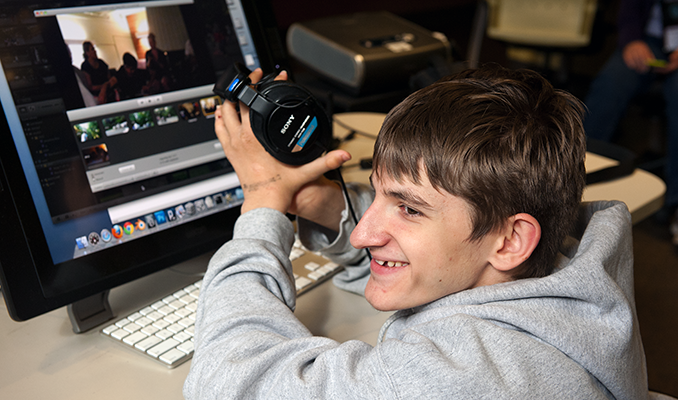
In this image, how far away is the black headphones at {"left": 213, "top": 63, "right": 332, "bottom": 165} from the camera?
2.12 ft

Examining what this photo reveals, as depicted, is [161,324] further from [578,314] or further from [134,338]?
[578,314]

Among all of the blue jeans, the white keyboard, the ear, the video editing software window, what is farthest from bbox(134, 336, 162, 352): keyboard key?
the blue jeans

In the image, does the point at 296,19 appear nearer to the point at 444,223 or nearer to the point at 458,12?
the point at 458,12

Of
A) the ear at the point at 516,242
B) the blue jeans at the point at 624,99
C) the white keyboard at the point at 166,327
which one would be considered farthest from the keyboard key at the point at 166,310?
the blue jeans at the point at 624,99

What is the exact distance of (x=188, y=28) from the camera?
787 mm

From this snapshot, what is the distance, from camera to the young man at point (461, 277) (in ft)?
1.59

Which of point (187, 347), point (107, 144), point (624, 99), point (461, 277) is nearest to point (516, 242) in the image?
point (461, 277)

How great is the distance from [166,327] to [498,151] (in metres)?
0.46

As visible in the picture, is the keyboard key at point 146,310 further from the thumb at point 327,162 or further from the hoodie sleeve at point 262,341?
the thumb at point 327,162

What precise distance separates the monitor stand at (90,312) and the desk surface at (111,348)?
0.04 ft

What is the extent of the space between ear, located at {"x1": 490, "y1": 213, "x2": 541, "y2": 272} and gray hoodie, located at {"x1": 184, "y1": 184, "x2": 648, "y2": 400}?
0.17 feet

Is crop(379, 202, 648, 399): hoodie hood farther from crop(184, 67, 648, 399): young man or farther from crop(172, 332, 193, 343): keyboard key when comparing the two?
crop(172, 332, 193, 343): keyboard key

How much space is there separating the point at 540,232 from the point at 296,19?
2.55 meters

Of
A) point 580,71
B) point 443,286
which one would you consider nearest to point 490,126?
point 443,286
